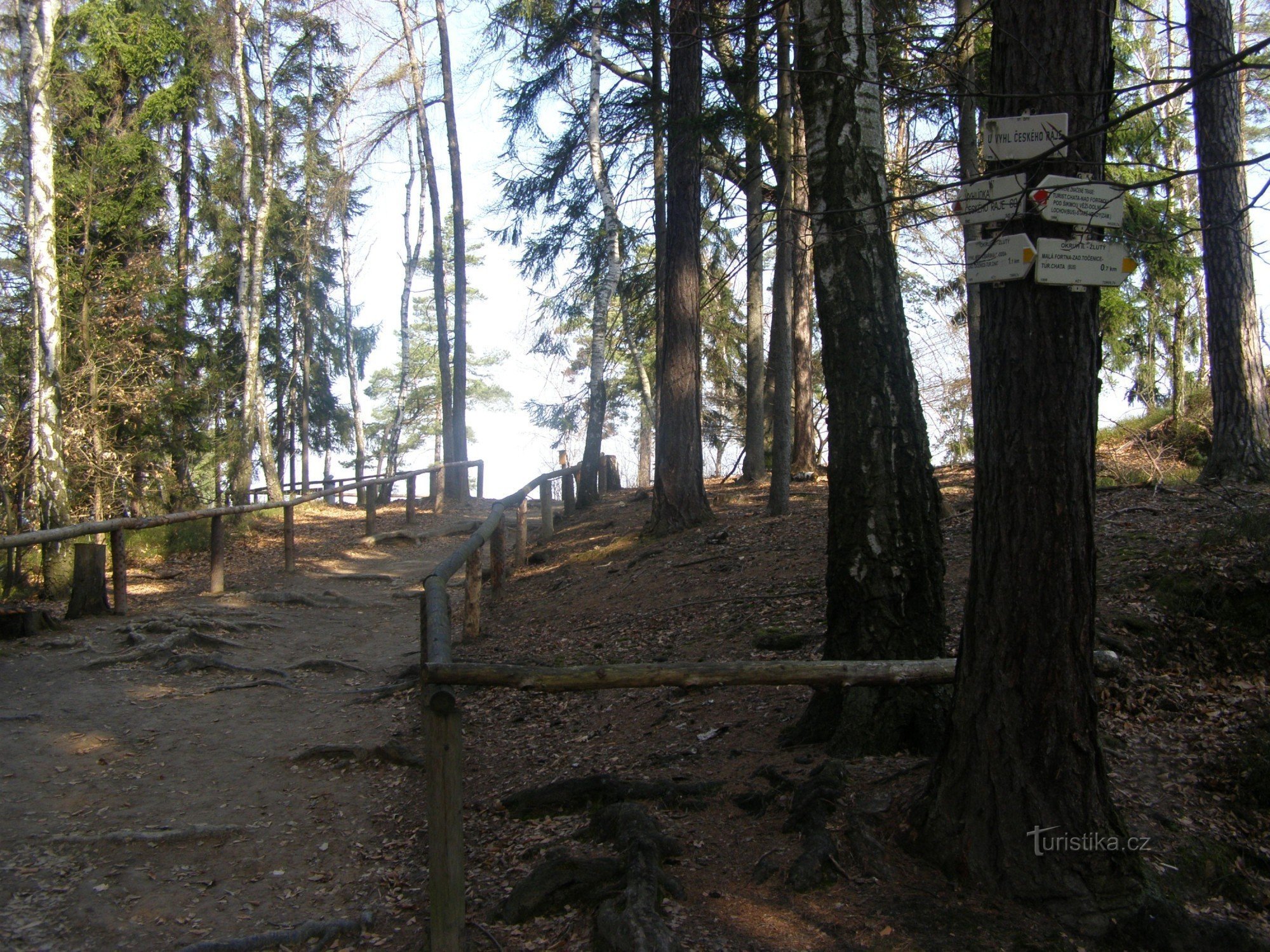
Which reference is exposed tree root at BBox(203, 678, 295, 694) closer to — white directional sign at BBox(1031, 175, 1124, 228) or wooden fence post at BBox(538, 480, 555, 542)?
white directional sign at BBox(1031, 175, 1124, 228)

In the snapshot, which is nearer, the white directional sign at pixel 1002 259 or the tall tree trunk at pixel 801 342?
the white directional sign at pixel 1002 259

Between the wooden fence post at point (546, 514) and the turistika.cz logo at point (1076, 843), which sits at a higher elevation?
the wooden fence post at point (546, 514)

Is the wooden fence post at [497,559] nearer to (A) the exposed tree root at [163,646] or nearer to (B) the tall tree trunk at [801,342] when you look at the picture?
(A) the exposed tree root at [163,646]

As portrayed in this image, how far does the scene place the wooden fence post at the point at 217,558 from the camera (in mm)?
10547

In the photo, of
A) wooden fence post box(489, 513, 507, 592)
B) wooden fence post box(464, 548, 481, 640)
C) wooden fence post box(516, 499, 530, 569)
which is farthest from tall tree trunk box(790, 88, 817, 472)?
wooden fence post box(464, 548, 481, 640)

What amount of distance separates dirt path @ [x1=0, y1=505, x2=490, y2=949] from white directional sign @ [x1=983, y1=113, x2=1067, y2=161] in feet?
12.5

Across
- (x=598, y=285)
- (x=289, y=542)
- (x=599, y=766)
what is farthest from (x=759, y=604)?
(x=598, y=285)

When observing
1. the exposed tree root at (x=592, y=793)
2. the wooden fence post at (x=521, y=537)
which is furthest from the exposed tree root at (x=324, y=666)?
the wooden fence post at (x=521, y=537)

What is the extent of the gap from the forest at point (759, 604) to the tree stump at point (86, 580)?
0.04 metres

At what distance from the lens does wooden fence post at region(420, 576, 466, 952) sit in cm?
326

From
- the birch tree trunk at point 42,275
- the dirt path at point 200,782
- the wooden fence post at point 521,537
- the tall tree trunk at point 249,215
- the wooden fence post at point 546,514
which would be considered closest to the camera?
the dirt path at point 200,782

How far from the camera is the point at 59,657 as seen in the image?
24.4ft

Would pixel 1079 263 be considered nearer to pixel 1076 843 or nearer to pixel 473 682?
pixel 1076 843

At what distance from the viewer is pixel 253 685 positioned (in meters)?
7.10
